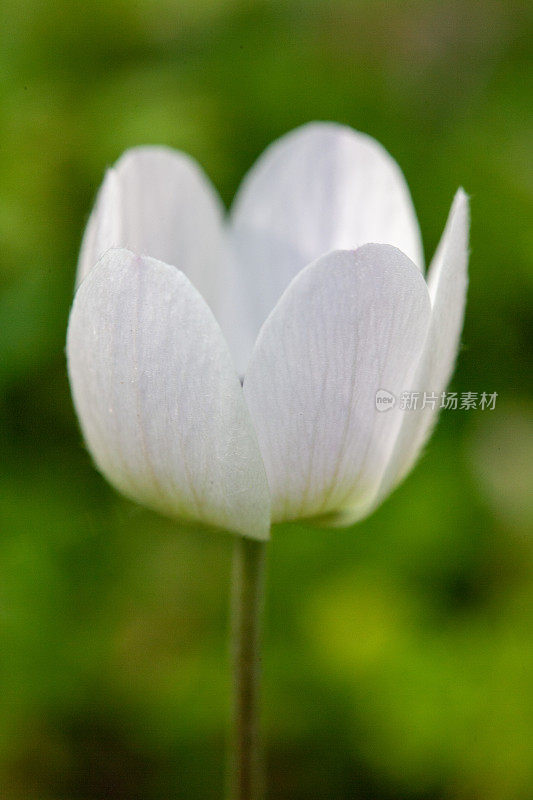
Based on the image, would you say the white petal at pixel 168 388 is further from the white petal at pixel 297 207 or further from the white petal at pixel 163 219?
the white petal at pixel 297 207

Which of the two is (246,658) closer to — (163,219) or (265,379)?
(265,379)

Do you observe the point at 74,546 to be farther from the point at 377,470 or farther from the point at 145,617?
the point at 377,470

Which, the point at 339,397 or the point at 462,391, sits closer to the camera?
the point at 339,397

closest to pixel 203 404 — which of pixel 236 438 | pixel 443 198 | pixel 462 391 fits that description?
pixel 236 438

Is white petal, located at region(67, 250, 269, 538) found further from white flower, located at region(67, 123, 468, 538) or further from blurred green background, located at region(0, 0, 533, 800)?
blurred green background, located at region(0, 0, 533, 800)

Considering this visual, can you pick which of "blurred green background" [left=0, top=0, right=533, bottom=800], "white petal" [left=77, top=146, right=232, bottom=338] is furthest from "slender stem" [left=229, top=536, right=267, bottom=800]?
"blurred green background" [left=0, top=0, right=533, bottom=800]

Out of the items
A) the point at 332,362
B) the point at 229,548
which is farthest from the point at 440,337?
the point at 229,548

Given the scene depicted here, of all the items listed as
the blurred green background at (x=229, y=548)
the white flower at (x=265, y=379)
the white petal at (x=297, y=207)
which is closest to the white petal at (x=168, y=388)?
the white flower at (x=265, y=379)
